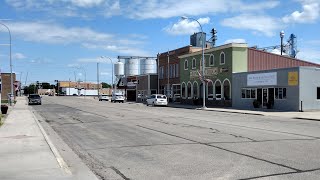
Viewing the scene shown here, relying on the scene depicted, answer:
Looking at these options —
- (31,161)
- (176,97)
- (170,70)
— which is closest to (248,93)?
(176,97)

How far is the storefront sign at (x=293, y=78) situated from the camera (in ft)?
120

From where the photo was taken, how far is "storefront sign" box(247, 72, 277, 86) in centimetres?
3977

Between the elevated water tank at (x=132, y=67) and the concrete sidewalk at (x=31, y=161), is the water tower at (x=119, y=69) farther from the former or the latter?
the concrete sidewalk at (x=31, y=161)

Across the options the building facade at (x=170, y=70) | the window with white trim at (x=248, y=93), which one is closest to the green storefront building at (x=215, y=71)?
the window with white trim at (x=248, y=93)

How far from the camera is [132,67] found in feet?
349

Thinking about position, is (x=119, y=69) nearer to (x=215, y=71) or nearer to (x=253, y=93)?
(x=215, y=71)

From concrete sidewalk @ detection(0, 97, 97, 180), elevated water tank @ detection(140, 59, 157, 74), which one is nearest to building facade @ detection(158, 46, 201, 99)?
elevated water tank @ detection(140, 59, 157, 74)

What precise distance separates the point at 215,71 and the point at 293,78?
1481cm

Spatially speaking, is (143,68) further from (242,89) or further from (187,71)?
(242,89)

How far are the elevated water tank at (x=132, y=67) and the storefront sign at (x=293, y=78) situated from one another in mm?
70494

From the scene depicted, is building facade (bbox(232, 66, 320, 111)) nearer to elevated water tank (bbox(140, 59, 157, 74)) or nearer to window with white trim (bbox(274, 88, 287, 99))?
window with white trim (bbox(274, 88, 287, 99))

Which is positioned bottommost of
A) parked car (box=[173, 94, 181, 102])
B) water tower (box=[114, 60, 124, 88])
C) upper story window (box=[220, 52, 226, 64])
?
parked car (box=[173, 94, 181, 102])

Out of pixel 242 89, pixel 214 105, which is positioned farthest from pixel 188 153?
pixel 214 105

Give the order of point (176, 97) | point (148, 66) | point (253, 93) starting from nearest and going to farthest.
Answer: point (253, 93) → point (176, 97) → point (148, 66)
